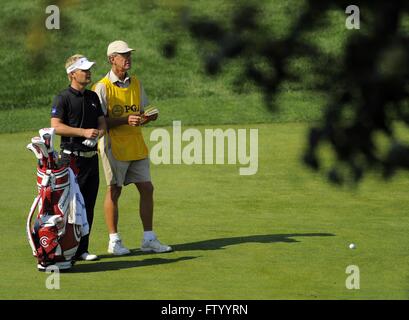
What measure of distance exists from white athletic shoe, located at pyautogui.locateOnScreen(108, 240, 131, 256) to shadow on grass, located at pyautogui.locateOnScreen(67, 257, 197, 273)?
252 millimetres

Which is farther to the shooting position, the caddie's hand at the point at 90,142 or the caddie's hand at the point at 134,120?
the caddie's hand at the point at 134,120

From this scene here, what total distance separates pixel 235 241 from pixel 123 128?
1.70 meters

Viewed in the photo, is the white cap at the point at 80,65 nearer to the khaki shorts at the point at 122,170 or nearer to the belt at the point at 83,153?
the belt at the point at 83,153

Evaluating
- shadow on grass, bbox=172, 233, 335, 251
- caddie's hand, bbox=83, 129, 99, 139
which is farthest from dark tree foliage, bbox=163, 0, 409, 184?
shadow on grass, bbox=172, 233, 335, 251

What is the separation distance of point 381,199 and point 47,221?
5245 mm

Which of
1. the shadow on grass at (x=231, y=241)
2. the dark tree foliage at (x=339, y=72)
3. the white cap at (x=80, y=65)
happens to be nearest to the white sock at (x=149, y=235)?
the shadow on grass at (x=231, y=241)

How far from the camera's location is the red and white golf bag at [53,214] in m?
10.2

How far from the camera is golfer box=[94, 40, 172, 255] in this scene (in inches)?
449

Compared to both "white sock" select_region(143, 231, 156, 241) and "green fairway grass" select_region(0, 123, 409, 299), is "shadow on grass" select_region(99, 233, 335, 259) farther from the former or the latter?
"white sock" select_region(143, 231, 156, 241)

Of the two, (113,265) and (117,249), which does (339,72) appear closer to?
(113,265)

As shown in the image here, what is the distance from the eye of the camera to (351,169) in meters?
3.46

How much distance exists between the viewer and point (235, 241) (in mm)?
11883

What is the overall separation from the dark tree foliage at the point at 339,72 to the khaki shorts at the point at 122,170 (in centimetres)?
802

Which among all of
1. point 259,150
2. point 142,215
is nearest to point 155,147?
point 259,150
